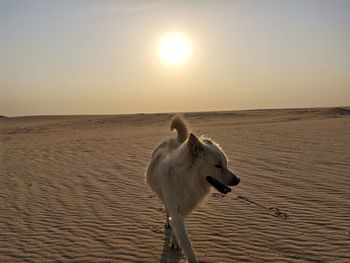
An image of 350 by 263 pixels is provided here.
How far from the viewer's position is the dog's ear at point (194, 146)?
4.48 m

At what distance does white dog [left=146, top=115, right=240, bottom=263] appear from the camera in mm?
4602

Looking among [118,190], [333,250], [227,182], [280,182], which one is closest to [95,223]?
[118,190]

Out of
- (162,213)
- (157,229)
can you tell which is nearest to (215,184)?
(157,229)

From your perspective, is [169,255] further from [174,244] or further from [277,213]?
[277,213]

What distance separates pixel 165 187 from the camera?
5.10m

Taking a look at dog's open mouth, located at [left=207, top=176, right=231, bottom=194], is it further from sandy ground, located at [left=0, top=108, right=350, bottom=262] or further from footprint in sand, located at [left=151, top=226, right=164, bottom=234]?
footprint in sand, located at [left=151, top=226, right=164, bottom=234]

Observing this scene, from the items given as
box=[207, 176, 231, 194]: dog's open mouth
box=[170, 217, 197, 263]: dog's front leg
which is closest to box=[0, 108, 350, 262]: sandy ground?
box=[170, 217, 197, 263]: dog's front leg

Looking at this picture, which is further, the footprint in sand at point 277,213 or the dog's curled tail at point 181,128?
the footprint in sand at point 277,213

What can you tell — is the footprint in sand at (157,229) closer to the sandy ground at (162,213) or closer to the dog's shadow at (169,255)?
the sandy ground at (162,213)

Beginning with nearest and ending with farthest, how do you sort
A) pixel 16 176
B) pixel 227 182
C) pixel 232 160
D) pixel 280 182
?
1. pixel 227 182
2. pixel 280 182
3. pixel 16 176
4. pixel 232 160

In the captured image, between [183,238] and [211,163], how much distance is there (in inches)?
37.7

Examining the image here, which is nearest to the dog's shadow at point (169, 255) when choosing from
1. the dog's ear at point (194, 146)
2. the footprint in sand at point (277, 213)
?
the dog's ear at point (194, 146)

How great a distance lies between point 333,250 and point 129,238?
9.42 ft

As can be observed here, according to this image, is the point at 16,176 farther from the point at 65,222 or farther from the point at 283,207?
the point at 283,207
